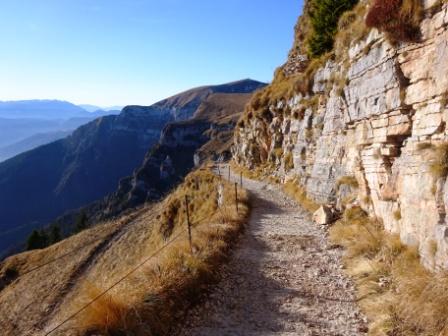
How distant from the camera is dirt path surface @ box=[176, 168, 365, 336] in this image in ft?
25.2

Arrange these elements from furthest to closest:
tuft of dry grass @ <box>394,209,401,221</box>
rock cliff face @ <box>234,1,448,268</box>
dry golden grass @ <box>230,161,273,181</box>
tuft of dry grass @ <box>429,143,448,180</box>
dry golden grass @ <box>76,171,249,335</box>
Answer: dry golden grass @ <box>230,161,273,181</box> < tuft of dry grass @ <box>394,209,401,221</box> < rock cliff face @ <box>234,1,448,268</box> < tuft of dry grass @ <box>429,143,448,180</box> < dry golden grass @ <box>76,171,249,335</box>

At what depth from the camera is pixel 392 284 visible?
8633 mm

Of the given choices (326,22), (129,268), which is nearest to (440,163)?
(129,268)

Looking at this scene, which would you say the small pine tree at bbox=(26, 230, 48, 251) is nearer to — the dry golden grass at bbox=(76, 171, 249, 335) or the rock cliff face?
the rock cliff face

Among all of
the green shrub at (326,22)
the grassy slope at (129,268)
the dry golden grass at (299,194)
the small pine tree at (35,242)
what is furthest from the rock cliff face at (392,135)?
the small pine tree at (35,242)

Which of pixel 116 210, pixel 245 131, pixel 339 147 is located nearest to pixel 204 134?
pixel 116 210

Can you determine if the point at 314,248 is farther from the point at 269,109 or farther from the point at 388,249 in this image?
the point at 269,109

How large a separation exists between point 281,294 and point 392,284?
2.72 meters

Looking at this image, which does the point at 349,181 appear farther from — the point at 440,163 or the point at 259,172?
the point at 259,172

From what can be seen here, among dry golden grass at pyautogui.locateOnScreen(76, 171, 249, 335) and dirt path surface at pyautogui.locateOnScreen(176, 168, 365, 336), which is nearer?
dry golden grass at pyautogui.locateOnScreen(76, 171, 249, 335)

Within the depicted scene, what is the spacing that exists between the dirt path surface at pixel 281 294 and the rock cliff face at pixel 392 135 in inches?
89.2

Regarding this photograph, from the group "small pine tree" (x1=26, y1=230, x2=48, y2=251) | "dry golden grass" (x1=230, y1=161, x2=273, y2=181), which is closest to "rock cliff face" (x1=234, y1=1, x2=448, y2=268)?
"dry golden grass" (x1=230, y1=161, x2=273, y2=181)

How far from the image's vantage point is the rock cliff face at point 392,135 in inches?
355

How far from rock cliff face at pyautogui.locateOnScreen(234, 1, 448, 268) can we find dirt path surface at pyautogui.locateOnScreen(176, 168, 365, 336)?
7.44 feet
